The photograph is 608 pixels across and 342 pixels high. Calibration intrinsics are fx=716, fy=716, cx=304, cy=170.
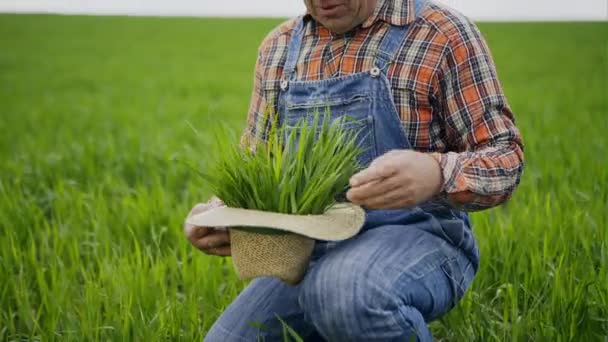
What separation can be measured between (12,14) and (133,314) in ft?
75.1

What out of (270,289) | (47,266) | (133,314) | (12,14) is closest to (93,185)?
(47,266)

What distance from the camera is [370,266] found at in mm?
1798

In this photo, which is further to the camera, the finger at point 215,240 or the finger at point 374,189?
the finger at point 215,240

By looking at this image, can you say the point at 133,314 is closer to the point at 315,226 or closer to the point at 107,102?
the point at 315,226

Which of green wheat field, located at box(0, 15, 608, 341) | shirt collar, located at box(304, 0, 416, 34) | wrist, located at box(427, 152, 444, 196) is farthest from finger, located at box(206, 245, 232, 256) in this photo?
shirt collar, located at box(304, 0, 416, 34)

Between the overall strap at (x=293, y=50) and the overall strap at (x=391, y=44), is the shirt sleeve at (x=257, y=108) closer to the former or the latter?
the overall strap at (x=293, y=50)

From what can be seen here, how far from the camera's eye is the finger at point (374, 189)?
1698mm

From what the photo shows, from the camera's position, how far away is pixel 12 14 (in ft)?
75.7

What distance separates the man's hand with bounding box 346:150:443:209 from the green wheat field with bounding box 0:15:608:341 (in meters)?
0.44

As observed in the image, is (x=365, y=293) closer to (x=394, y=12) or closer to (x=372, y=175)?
(x=372, y=175)

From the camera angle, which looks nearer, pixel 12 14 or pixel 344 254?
pixel 344 254

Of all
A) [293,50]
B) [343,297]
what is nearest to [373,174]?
[343,297]

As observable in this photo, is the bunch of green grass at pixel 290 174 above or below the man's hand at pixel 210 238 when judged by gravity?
above

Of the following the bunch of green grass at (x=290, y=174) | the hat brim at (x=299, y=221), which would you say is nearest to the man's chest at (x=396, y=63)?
the bunch of green grass at (x=290, y=174)
